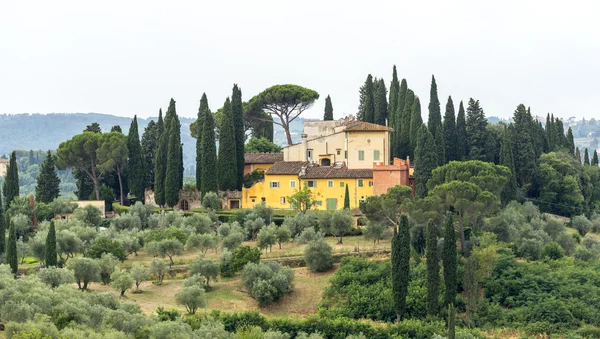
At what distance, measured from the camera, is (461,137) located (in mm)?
63531

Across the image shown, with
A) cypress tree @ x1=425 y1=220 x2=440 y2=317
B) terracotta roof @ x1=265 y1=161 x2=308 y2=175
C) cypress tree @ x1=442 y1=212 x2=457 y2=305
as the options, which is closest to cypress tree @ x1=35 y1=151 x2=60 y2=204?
terracotta roof @ x1=265 y1=161 x2=308 y2=175

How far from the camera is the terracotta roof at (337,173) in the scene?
57531 millimetres

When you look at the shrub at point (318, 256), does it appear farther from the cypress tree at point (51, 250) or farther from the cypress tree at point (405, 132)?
the cypress tree at point (405, 132)

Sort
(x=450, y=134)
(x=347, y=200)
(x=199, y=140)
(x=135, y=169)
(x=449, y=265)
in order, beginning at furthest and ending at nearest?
(x=199, y=140) < (x=450, y=134) < (x=135, y=169) < (x=347, y=200) < (x=449, y=265)

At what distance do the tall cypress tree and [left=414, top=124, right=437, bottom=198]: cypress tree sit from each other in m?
11.1

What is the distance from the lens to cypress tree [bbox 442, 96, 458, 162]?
6312cm

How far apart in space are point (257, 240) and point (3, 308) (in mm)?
20673

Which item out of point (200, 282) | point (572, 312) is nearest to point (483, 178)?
point (572, 312)

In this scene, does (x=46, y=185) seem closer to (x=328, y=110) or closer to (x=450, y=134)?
(x=328, y=110)

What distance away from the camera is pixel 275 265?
43.2m

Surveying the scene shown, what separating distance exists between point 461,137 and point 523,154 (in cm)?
519

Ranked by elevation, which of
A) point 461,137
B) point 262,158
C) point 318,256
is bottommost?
point 318,256

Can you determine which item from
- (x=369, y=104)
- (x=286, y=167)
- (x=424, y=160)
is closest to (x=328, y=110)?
(x=369, y=104)

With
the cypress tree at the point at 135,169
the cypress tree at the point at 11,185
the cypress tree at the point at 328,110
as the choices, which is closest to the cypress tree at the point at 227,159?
→ the cypress tree at the point at 135,169
